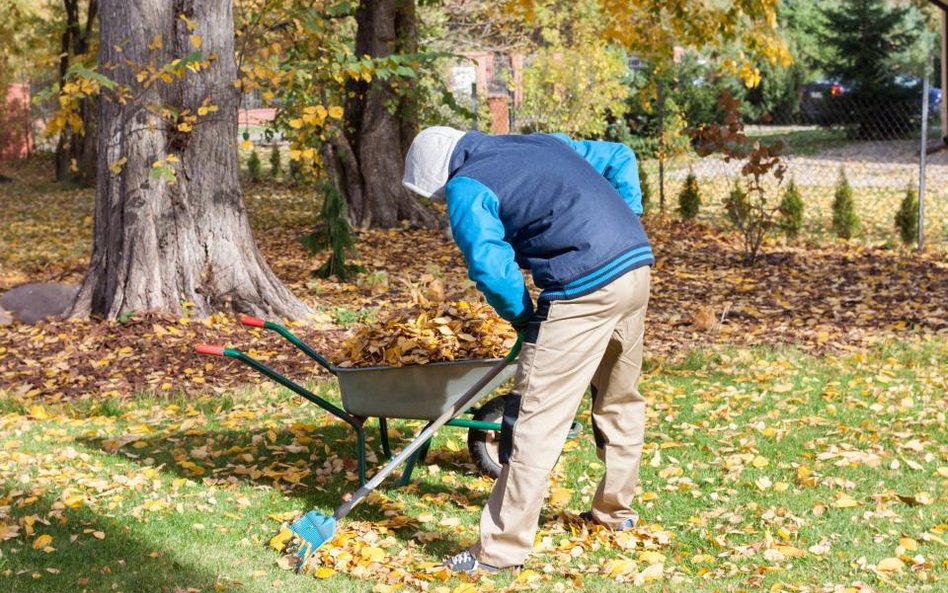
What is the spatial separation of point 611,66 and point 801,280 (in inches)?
427

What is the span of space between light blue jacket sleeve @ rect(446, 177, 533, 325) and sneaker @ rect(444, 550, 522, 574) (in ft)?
2.99

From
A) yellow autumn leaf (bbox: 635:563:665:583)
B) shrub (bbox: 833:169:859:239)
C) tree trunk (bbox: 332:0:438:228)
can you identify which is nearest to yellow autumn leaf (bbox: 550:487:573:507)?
yellow autumn leaf (bbox: 635:563:665:583)

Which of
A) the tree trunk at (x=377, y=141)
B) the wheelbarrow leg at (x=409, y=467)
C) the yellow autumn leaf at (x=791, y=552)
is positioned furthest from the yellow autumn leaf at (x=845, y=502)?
the tree trunk at (x=377, y=141)

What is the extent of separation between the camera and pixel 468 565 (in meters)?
3.89

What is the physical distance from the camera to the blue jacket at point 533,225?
11.9 ft

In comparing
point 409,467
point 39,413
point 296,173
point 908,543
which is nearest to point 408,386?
point 409,467

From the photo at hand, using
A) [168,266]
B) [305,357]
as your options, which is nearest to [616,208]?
[305,357]

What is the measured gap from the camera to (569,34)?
22.5 m

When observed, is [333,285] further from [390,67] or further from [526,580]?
[526,580]

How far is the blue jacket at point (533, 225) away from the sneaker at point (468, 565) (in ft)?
2.81

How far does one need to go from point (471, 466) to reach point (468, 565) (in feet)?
4.06

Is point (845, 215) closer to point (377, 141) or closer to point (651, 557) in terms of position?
point (377, 141)

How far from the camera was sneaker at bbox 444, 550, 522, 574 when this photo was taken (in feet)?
12.7

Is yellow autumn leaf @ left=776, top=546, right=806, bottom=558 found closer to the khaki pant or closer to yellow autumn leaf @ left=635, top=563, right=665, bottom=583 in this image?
yellow autumn leaf @ left=635, top=563, right=665, bottom=583
